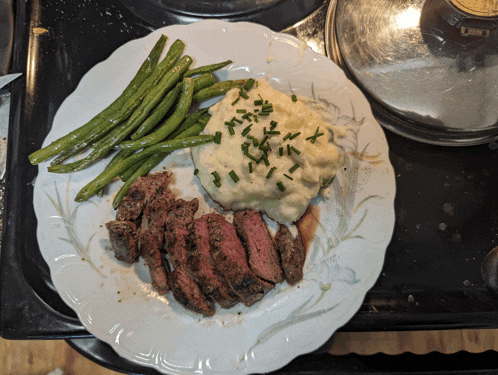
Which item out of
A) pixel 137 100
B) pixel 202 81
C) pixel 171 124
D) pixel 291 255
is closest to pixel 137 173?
pixel 171 124

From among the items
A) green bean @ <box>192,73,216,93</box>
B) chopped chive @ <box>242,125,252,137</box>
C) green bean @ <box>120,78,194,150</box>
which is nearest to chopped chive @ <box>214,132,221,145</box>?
chopped chive @ <box>242,125,252,137</box>

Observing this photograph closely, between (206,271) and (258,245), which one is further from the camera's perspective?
(258,245)

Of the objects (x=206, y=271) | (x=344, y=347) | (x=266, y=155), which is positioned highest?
(x=266, y=155)

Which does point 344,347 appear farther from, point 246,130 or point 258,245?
point 246,130

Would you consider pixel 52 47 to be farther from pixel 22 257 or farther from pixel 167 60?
pixel 22 257

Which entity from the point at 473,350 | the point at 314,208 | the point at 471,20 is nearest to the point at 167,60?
the point at 314,208

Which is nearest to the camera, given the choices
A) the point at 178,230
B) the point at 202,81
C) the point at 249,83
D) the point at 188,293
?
the point at 188,293
